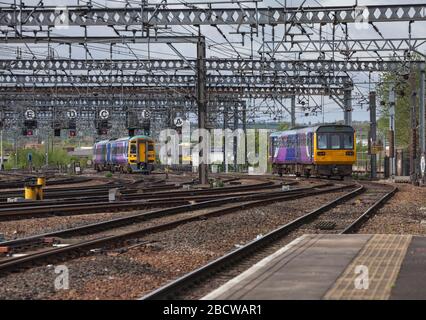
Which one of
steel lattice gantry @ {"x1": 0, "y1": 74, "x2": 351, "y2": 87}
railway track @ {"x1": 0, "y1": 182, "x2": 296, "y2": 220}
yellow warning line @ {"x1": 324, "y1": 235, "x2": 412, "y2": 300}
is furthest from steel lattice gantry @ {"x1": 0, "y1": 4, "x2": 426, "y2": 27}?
steel lattice gantry @ {"x1": 0, "y1": 74, "x2": 351, "y2": 87}

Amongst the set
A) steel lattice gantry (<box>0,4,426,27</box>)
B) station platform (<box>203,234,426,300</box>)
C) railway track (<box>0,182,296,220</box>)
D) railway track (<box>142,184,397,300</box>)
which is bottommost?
railway track (<box>142,184,397,300</box>)

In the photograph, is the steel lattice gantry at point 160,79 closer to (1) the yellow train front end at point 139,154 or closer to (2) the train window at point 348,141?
(1) the yellow train front end at point 139,154

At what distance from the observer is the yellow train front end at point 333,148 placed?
43.2m

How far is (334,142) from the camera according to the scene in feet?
142

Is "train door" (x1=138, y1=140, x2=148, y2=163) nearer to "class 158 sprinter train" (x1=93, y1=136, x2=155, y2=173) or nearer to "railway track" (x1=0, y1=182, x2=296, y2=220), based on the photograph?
"class 158 sprinter train" (x1=93, y1=136, x2=155, y2=173)

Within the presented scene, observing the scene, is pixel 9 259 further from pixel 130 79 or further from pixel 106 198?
pixel 130 79

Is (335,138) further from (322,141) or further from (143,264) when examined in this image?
(143,264)

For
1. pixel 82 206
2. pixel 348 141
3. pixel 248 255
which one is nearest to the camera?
pixel 248 255

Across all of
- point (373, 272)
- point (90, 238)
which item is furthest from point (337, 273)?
point (90, 238)

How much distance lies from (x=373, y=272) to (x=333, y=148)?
3369 centimetres

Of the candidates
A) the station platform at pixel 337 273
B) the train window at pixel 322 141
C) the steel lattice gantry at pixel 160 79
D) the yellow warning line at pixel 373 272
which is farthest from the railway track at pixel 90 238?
the steel lattice gantry at pixel 160 79

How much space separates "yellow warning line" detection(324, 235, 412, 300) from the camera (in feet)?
27.4

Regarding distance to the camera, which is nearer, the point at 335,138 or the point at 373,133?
the point at 335,138
